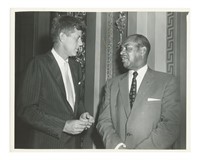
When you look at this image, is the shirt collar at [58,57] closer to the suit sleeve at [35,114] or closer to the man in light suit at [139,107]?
the suit sleeve at [35,114]

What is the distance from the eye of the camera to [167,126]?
5.75ft

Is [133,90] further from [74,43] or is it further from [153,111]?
[74,43]

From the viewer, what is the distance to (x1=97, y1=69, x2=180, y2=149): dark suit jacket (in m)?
1.75

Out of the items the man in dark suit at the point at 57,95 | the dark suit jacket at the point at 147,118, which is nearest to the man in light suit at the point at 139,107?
the dark suit jacket at the point at 147,118

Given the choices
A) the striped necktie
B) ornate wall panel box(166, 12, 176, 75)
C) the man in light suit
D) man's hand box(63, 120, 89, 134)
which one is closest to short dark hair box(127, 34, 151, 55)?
the man in light suit

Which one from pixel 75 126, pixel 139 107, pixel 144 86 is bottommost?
pixel 75 126

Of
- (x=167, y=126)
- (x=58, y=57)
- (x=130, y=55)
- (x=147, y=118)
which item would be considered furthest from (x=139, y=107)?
(x=58, y=57)

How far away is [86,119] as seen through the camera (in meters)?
1.79

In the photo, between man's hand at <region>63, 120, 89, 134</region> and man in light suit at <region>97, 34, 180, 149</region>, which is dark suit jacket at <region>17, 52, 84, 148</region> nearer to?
man's hand at <region>63, 120, 89, 134</region>

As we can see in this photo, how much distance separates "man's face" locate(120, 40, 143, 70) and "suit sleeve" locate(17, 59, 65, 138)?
450 millimetres

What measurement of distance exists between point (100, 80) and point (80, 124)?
251 mm
